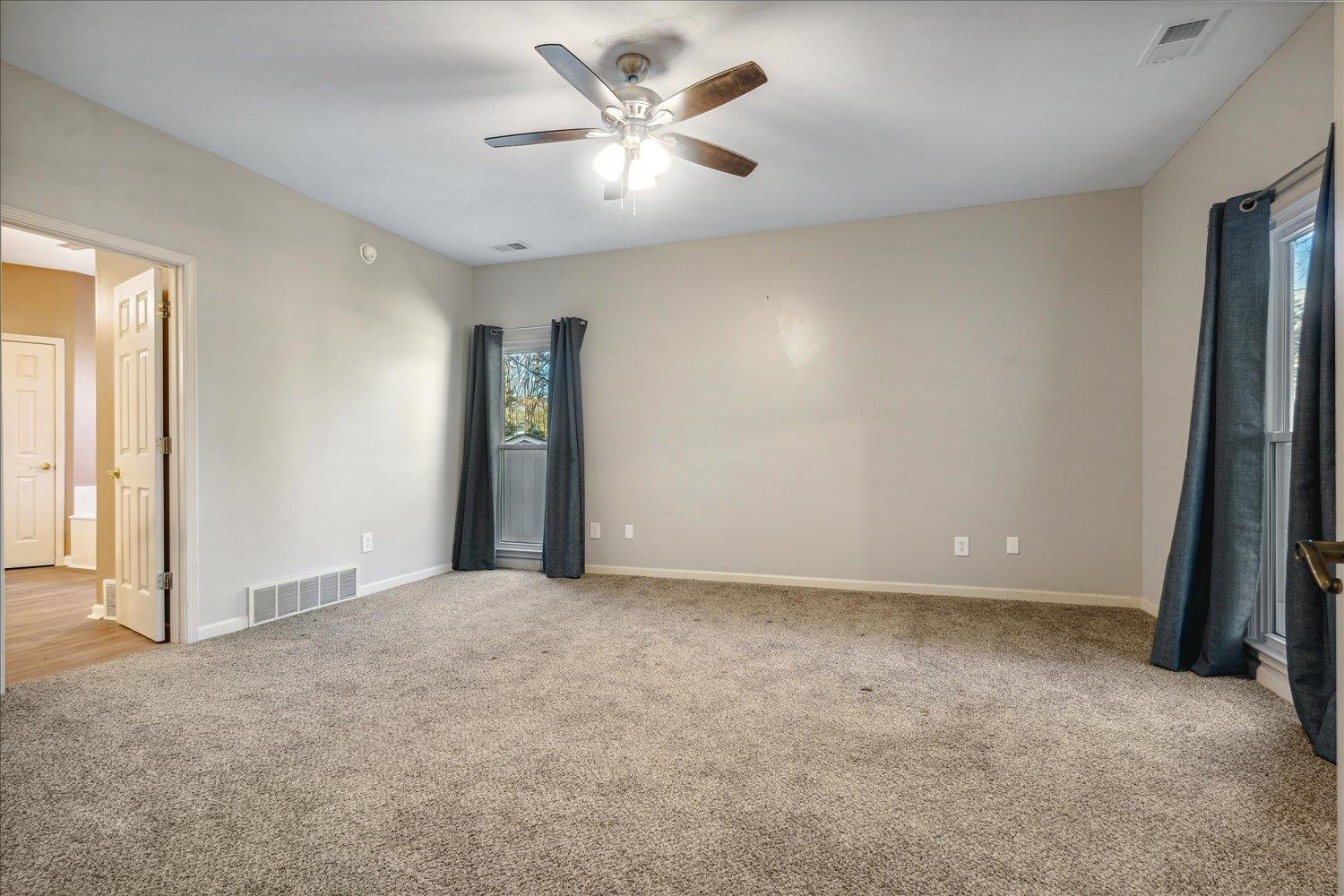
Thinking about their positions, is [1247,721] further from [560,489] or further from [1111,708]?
[560,489]

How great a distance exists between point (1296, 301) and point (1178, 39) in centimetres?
122

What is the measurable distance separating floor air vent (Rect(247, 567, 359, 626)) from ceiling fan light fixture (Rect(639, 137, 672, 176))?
3196mm

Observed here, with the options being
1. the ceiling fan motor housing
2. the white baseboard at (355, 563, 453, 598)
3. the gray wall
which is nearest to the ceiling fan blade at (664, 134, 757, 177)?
the ceiling fan motor housing

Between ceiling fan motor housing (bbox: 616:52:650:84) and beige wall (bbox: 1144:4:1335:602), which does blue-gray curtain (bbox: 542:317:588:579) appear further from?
beige wall (bbox: 1144:4:1335:602)

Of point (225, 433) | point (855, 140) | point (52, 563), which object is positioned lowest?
point (52, 563)

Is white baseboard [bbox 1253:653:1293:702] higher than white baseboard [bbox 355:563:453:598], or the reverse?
white baseboard [bbox 1253:653:1293:702]

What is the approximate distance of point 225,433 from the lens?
3434mm

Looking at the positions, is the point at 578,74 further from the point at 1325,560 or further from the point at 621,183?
the point at 1325,560

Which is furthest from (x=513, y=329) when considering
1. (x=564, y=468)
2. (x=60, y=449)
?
(x=60, y=449)

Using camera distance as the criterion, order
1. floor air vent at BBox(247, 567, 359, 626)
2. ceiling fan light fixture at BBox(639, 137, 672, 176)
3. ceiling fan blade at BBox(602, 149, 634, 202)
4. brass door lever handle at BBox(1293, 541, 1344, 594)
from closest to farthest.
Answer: brass door lever handle at BBox(1293, 541, 1344, 594) → ceiling fan light fixture at BBox(639, 137, 672, 176) → ceiling fan blade at BBox(602, 149, 634, 202) → floor air vent at BBox(247, 567, 359, 626)

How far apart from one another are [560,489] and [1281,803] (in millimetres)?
4162

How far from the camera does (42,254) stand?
5.18m

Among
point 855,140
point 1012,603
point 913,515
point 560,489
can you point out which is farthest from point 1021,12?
point 560,489

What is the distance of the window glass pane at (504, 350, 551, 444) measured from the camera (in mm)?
5312
